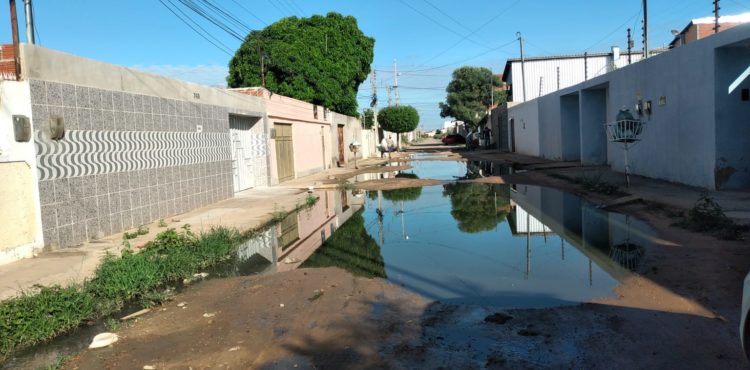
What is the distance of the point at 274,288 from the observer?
22.6 ft

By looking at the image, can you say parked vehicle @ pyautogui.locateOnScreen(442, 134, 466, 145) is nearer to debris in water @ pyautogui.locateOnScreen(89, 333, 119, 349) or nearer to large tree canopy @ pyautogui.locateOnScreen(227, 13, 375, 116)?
large tree canopy @ pyautogui.locateOnScreen(227, 13, 375, 116)

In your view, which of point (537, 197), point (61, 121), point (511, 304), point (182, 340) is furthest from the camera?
point (537, 197)

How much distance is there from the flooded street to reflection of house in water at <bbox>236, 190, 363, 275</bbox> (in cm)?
5

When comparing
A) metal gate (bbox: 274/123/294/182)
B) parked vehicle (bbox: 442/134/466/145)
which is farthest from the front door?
parked vehicle (bbox: 442/134/466/145)

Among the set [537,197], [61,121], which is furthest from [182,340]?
[537,197]

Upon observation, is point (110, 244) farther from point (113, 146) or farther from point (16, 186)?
point (113, 146)

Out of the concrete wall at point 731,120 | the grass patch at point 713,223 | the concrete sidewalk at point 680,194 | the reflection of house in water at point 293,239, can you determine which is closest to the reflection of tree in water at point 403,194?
the reflection of house in water at point 293,239

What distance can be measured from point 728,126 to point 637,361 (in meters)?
10.2

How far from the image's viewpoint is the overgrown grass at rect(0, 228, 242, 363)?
209 inches

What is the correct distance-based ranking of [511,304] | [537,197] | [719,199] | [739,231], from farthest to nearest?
[537,197], [719,199], [739,231], [511,304]

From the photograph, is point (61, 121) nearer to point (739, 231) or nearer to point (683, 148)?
point (739, 231)

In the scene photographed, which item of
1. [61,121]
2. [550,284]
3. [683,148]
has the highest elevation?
[61,121]

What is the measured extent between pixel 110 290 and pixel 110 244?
10.5 ft

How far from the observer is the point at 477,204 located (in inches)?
558
